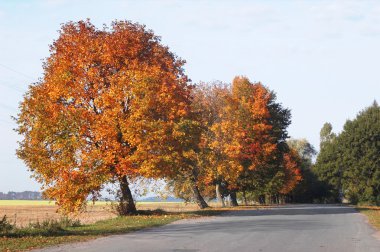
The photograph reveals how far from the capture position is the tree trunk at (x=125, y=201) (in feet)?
108

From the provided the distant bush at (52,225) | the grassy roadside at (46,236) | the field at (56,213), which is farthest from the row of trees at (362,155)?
the distant bush at (52,225)

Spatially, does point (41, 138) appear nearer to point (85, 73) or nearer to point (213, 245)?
point (85, 73)

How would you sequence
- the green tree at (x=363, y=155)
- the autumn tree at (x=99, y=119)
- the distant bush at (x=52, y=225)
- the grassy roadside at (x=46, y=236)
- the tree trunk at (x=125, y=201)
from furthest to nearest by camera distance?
1. the green tree at (x=363, y=155)
2. the tree trunk at (x=125, y=201)
3. the autumn tree at (x=99, y=119)
4. the distant bush at (x=52, y=225)
5. the grassy roadside at (x=46, y=236)

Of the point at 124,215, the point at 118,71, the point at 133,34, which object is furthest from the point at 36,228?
the point at 133,34

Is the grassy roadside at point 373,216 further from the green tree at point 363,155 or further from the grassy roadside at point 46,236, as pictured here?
the green tree at point 363,155

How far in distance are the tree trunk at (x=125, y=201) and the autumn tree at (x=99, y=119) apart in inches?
3.3

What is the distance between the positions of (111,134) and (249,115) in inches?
1112

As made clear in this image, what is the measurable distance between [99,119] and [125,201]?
5846 mm

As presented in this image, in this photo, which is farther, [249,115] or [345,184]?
[345,184]

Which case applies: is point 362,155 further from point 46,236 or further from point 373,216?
point 46,236

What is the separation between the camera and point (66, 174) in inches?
1160

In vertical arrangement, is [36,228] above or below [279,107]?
below

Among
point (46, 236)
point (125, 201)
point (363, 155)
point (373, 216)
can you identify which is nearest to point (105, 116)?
point (125, 201)

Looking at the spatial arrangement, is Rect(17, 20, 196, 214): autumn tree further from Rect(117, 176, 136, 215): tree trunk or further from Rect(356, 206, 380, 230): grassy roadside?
Rect(356, 206, 380, 230): grassy roadside
